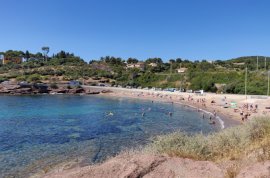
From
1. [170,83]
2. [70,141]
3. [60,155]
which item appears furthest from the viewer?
[170,83]

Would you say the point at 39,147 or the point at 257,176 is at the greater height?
the point at 257,176

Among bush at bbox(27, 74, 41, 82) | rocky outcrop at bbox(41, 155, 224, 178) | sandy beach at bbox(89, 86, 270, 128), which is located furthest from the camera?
bush at bbox(27, 74, 41, 82)

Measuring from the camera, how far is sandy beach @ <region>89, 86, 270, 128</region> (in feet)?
135

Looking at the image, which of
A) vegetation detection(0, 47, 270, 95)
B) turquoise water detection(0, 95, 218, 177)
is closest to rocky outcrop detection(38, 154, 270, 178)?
turquoise water detection(0, 95, 218, 177)

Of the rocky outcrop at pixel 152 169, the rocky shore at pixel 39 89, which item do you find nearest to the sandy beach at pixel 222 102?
the rocky shore at pixel 39 89

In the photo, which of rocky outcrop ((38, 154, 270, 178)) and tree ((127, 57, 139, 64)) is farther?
tree ((127, 57, 139, 64))

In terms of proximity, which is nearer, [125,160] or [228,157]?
[125,160]

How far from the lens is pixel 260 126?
14.2 m

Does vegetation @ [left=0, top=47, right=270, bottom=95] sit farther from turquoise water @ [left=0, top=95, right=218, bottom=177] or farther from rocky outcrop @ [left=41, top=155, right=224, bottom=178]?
rocky outcrop @ [left=41, top=155, right=224, bottom=178]

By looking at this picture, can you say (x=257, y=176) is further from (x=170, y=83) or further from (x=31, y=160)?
(x=170, y=83)

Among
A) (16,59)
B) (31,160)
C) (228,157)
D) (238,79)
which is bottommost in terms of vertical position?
(31,160)

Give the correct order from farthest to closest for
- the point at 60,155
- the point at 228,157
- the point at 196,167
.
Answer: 1. the point at 60,155
2. the point at 228,157
3. the point at 196,167

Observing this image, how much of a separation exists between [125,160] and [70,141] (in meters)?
16.9

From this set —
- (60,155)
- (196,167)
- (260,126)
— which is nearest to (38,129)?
(60,155)
